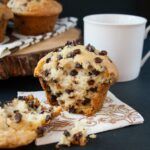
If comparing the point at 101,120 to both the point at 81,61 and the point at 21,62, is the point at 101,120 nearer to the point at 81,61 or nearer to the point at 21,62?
the point at 81,61

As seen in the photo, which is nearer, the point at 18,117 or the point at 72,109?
the point at 18,117

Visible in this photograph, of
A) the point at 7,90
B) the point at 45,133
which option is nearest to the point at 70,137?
the point at 45,133

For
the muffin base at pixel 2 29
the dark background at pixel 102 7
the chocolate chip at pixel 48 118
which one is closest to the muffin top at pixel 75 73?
the chocolate chip at pixel 48 118

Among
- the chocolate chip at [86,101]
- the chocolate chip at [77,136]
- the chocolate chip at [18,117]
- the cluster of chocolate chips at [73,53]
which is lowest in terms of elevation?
the chocolate chip at [77,136]

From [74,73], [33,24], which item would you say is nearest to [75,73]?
[74,73]

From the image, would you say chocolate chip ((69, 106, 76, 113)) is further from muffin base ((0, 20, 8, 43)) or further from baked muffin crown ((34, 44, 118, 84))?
muffin base ((0, 20, 8, 43))

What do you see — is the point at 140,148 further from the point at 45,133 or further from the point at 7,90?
the point at 7,90

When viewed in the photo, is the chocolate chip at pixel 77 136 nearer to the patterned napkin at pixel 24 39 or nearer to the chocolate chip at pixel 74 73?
the chocolate chip at pixel 74 73
